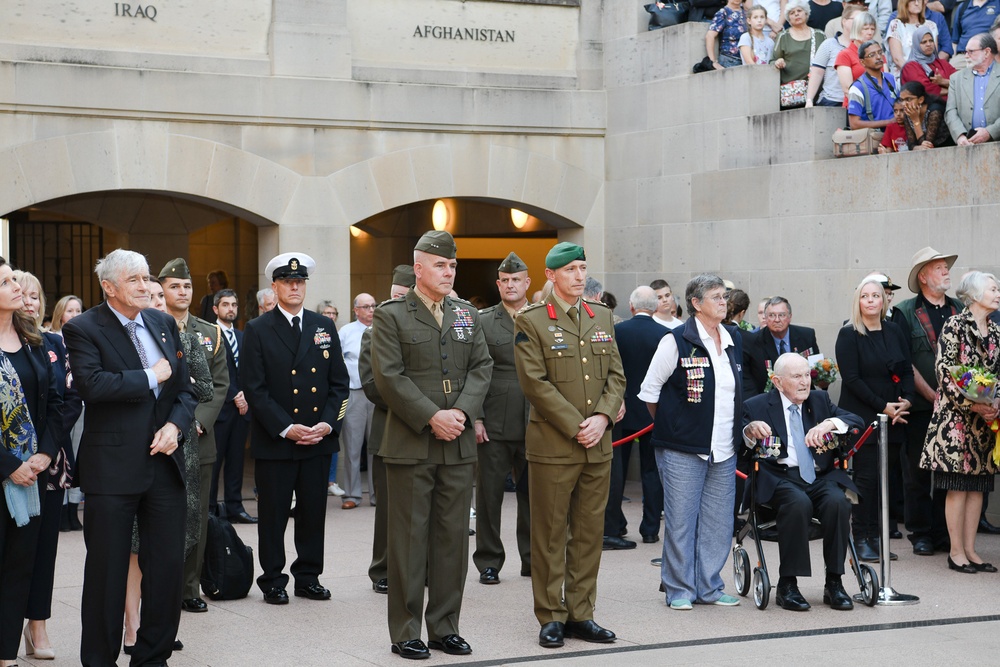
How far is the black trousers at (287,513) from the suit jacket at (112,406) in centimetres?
174

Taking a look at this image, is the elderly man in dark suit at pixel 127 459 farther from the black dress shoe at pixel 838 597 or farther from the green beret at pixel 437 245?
the black dress shoe at pixel 838 597

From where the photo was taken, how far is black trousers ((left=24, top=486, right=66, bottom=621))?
6.39 m

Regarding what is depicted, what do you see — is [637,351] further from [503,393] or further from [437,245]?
[437,245]

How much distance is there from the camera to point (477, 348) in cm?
698

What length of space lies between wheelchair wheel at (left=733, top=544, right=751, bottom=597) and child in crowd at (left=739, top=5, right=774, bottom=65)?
22.0ft

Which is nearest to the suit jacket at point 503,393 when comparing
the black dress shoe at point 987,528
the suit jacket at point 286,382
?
the suit jacket at point 286,382

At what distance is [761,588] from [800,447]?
849mm

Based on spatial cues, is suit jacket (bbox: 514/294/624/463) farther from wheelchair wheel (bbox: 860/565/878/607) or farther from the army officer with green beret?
wheelchair wheel (bbox: 860/565/878/607)

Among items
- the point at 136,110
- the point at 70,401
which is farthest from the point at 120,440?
the point at 136,110

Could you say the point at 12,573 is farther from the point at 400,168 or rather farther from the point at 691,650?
the point at 400,168

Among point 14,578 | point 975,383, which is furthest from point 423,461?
point 975,383

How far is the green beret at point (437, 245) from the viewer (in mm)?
6793

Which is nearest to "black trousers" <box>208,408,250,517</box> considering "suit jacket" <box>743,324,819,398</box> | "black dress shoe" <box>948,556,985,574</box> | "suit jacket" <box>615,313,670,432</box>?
"suit jacket" <box>615,313,670,432</box>

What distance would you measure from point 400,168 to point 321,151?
830 millimetres
